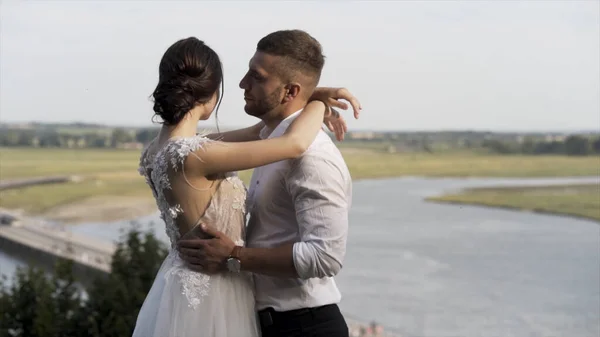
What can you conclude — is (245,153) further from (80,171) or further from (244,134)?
(80,171)

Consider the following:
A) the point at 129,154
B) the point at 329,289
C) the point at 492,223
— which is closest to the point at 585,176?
the point at 492,223

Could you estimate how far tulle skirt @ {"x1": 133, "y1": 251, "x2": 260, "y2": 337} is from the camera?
1.35 meters

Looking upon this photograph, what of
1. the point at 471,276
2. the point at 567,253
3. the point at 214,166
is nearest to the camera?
the point at 214,166

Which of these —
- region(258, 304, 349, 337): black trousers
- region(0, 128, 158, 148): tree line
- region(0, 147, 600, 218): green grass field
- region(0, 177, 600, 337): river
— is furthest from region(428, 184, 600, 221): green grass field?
region(0, 128, 158, 148): tree line

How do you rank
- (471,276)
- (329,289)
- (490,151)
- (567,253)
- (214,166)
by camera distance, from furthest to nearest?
(490,151) < (471,276) < (567,253) < (329,289) < (214,166)

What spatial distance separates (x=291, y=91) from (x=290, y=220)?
0.25 m

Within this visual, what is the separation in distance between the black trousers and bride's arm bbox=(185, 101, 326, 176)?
0.99ft

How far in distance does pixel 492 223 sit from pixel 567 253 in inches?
42.7

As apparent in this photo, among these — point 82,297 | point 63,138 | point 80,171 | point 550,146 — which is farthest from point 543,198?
point 80,171

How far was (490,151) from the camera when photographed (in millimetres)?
5348

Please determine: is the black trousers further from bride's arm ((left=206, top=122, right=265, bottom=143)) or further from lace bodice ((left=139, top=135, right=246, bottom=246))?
bride's arm ((left=206, top=122, right=265, bottom=143))

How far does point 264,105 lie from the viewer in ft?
4.48

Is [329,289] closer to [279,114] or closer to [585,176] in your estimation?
[279,114]

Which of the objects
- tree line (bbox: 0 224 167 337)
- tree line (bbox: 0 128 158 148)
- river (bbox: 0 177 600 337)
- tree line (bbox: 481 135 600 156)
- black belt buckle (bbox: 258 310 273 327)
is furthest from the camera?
tree line (bbox: 0 128 158 148)
